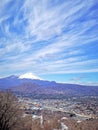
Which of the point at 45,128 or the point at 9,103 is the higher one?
the point at 9,103

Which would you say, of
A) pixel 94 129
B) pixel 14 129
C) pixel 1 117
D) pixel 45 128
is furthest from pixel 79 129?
pixel 1 117

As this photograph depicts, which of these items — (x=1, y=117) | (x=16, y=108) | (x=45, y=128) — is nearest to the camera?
(x=1, y=117)

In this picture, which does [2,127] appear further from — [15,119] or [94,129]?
[94,129]

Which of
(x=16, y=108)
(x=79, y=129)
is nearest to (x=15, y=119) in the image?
(x=16, y=108)

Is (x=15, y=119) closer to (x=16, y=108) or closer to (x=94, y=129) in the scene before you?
(x=16, y=108)

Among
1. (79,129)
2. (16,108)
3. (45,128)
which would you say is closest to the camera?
(16,108)

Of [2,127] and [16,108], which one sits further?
[16,108]

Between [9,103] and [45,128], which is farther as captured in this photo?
[45,128]

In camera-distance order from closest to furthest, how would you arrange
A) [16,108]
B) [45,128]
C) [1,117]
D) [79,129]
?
[1,117]
[16,108]
[45,128]
[79,129]

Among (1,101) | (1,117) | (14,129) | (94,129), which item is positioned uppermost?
(1,101)
